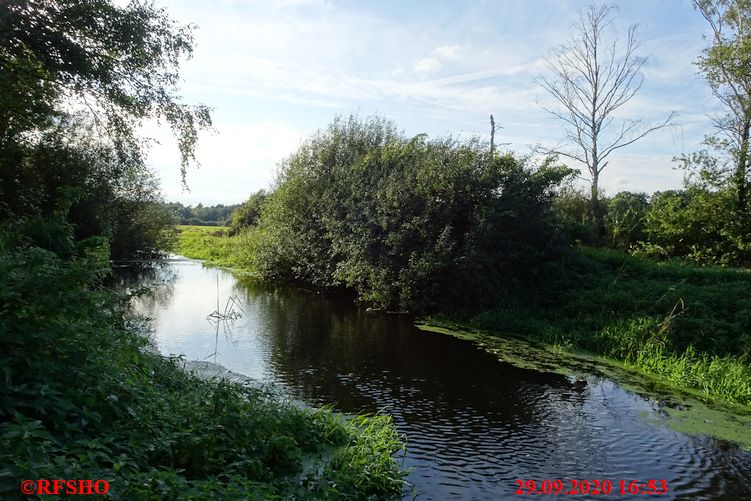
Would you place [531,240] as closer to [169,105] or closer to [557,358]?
[557,358]

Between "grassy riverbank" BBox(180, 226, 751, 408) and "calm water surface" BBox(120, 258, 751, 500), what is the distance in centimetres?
185

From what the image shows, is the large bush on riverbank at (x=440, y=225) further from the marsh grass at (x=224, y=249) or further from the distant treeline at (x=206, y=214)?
the distant treeline at (x=206, y=214)

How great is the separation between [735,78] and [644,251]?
969cm

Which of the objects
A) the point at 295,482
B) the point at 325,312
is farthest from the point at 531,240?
the point at 295,482

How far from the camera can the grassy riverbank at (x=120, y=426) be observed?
A: 3.55 metres

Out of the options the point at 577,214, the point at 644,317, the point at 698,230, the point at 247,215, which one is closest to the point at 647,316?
the point at 644,317

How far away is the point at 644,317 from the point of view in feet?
48.3

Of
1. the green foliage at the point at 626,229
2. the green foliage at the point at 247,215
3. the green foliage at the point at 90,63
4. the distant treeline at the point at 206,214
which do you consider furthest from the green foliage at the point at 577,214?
the distant treeline at the point at 206,214

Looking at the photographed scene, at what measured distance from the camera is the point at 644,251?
23.9 m

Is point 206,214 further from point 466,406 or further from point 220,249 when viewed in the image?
point 466,406

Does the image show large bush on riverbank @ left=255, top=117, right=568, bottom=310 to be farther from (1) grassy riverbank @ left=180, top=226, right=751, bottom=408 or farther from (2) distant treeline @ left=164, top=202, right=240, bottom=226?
(2) distant treeline @ left=164, top=202, right=240, bottom=226

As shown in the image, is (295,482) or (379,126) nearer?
(295,482)
